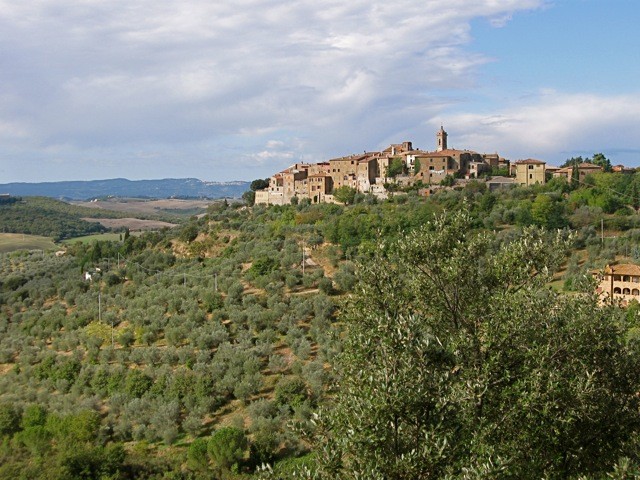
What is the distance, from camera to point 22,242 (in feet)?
289

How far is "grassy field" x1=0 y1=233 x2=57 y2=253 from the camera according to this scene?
83.0m

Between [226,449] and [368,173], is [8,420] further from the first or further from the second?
[368,173]

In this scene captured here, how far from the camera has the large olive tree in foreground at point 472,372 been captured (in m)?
7.11

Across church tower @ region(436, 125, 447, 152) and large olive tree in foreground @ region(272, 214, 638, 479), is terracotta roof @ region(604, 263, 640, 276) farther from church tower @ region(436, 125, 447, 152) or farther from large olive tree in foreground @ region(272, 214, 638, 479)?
church tower @ region(436, 125, 447, 152)

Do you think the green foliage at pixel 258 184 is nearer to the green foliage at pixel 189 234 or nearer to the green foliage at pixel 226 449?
the green foliage at pixel 189 234

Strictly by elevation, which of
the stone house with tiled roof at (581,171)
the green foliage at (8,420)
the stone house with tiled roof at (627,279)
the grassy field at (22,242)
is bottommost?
the green foliage at (8,420)

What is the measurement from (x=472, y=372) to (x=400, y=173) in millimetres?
55767

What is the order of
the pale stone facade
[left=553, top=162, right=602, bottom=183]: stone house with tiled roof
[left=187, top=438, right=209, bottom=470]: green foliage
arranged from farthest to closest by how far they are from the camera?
the pale stone facade, [left=553, top=162, right=602, bottom=183]: stone house with tiled roof, [left=187, top=438, right=209, bottom=470]: green foliage

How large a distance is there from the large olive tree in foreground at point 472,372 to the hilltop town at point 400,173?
48.4m

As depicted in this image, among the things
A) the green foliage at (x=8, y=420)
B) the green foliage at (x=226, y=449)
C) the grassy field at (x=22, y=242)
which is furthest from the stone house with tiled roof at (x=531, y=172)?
the grassy field at (x=22, y=242)

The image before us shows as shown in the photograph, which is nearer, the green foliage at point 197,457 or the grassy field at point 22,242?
the green foliage at point 197,457

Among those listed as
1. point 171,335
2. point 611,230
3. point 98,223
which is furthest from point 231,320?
point 98,223

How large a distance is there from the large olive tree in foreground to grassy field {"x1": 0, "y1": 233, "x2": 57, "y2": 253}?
82.7 m

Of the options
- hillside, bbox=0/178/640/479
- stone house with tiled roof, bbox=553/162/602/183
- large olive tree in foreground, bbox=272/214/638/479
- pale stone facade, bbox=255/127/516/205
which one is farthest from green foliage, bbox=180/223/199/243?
large olive tree in foreground, bbox=272/214/638/479
